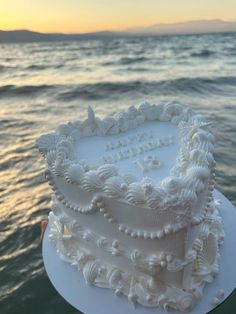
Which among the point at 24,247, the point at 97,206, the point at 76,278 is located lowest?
the point at 24,247

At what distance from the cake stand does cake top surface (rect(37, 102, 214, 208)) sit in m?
0.99

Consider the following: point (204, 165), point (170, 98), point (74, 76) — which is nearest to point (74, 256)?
point (204, 165)

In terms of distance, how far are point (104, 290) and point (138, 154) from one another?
4.05ft

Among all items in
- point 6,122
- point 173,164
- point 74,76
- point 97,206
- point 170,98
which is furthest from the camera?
point 74,76

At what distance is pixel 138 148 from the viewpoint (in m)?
3.45

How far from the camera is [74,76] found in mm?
13133

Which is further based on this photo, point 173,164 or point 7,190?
point 7,190

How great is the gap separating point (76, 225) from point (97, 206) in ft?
1.53

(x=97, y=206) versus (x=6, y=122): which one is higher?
(x=97, y=206)

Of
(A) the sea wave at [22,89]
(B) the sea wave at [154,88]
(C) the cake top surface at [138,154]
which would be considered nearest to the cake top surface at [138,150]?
(C) the cake top surface at [138,154]

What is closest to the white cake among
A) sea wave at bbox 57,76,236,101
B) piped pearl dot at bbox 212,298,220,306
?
piped pearl dot at bbox 212,298,220,306

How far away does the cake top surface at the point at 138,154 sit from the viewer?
2.72 metres

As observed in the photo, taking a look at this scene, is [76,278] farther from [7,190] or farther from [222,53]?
[222,53]

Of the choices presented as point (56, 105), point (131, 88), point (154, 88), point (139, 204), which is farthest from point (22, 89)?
point (139, 204)
